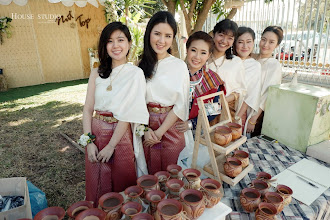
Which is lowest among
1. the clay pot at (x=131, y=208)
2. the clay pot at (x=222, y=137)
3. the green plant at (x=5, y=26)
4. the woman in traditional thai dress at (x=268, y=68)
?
the clay pot at (x=131, y=208)

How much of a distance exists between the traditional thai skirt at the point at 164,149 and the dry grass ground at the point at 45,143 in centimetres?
109

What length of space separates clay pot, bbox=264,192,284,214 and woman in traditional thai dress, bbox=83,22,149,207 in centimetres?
95

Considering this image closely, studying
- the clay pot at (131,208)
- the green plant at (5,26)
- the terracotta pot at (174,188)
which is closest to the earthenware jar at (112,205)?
the clay pot at (131,208)

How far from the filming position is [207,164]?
154cm

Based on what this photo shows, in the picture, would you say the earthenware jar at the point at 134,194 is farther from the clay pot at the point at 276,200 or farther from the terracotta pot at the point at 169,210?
the clay pot at the point at 276,200

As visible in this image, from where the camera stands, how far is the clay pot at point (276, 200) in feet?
3.90

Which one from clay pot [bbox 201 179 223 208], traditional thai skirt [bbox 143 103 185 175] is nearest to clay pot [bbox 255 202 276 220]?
clay pot [bbox 201 179 223 208]

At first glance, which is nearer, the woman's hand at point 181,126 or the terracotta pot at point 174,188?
the terracotta pot at point 174,188

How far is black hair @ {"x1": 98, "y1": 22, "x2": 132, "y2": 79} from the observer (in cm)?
168

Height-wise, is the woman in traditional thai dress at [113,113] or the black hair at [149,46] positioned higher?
the black hair at [149,46]

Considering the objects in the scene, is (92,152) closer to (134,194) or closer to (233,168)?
(134,194)

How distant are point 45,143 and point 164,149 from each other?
2649 mm

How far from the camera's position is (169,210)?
3.45 feet

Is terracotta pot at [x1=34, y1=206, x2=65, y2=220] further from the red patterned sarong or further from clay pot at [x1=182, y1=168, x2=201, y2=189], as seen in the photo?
the red patterned sarong
